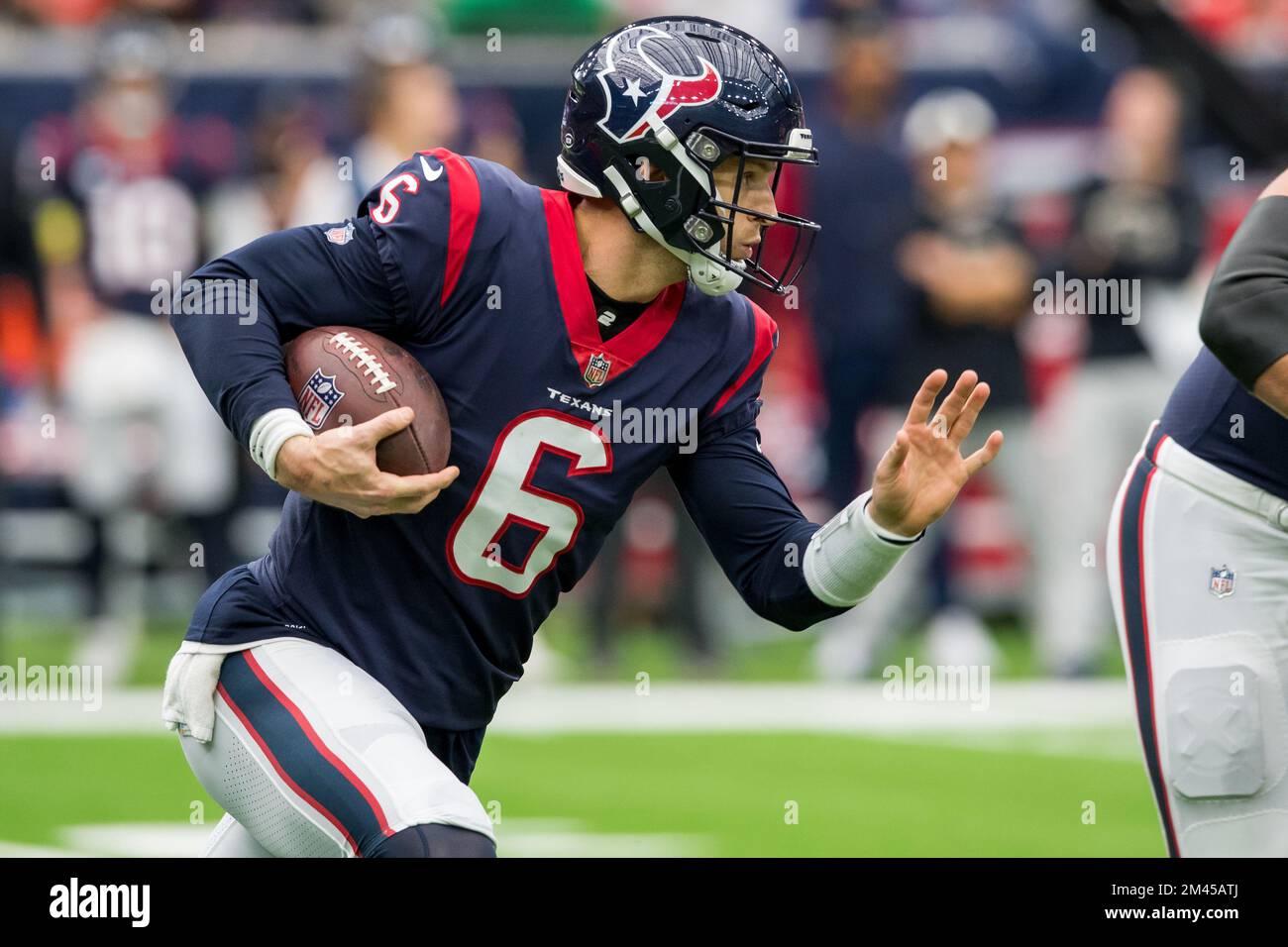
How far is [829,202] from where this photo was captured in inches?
364

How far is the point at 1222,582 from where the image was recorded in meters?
3.81

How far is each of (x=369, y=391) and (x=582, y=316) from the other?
0.47 meters

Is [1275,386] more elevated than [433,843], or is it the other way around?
[1275,386]

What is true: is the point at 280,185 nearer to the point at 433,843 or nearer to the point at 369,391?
the point at 369,391

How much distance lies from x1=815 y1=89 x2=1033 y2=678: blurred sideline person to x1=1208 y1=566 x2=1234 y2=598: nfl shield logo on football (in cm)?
513

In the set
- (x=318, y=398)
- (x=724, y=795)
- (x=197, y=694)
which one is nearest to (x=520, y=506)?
(x=318, y=398)

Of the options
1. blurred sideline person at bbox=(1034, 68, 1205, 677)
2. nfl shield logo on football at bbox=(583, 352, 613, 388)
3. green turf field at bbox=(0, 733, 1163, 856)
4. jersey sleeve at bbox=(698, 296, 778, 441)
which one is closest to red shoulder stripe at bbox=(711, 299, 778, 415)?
jersey sleeve at bbox=(698, 296, 778, 441)

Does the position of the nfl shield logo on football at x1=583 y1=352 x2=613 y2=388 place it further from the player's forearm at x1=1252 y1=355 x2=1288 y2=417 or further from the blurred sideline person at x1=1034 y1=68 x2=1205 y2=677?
the blurred sideline person at x1=1034 y1=68 x2=1205 y2=677

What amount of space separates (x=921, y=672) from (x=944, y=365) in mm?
1450

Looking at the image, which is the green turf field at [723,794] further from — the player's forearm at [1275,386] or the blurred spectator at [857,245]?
the player's forearm at [1275,386]

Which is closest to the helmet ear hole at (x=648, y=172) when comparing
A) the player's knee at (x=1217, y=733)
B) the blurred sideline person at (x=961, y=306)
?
the player's knee at (x=1217, y=733)

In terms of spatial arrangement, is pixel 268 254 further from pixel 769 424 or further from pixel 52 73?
pixel 52 73

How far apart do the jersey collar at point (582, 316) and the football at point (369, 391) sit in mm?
305
